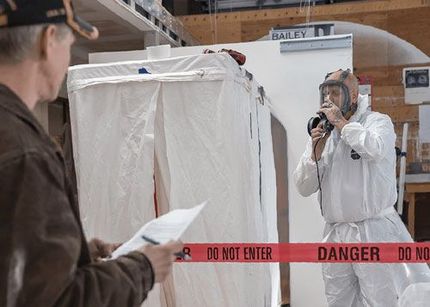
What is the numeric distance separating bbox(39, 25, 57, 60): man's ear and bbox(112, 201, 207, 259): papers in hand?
0.48 metres

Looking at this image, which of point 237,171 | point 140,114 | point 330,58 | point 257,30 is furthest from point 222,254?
point 257,30

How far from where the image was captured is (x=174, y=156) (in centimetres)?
323

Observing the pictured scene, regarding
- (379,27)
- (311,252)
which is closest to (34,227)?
(311,252)

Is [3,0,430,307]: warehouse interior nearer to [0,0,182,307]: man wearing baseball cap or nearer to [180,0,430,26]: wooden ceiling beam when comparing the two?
[180,0,430,26]: wooden ceiling beam

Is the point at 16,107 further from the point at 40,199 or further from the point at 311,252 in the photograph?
the point at 311,252

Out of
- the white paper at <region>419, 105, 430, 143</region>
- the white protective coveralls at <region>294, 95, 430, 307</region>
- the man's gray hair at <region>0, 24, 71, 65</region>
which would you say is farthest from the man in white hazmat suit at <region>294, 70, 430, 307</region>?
the white paper at <region>419, 105, 430, 143</region>

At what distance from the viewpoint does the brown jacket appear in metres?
1.02

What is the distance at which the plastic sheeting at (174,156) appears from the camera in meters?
3.16

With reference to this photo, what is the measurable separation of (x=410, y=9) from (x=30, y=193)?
677 cm

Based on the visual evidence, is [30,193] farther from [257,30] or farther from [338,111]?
[257,30]

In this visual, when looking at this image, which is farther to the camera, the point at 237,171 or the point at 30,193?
the point at 237,171

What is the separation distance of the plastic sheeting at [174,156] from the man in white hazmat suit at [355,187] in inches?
21.4

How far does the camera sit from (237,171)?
3152 mm

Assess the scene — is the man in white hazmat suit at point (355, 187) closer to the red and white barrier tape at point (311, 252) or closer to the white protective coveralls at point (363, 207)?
Result: the white protective coveralls at point (363, 207)
